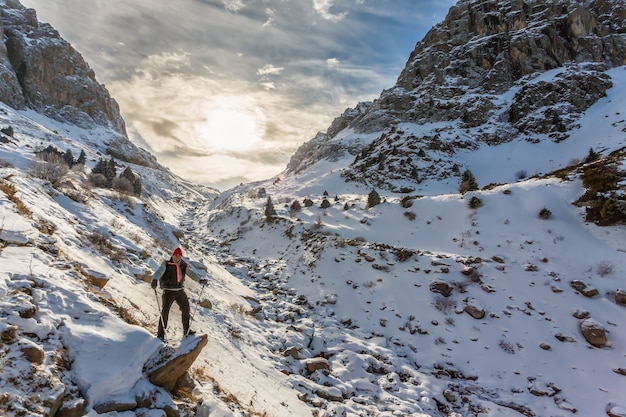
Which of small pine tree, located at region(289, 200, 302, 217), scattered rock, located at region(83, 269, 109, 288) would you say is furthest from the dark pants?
small pine tree, located at region(289, 200, 302, 217)

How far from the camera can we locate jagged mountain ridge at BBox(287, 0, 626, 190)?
44.1m

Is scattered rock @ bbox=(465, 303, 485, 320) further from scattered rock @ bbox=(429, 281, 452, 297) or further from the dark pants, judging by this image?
the dark pants

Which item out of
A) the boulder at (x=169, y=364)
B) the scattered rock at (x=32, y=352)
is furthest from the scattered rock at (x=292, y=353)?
the scattered rock at (x=32, y=352)

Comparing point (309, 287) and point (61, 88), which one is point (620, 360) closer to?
point (309, 287)

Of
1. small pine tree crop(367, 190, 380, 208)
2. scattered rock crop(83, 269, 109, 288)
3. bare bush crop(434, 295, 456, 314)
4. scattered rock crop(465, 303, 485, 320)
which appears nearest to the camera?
scattered rock crop(83, 269, 109, 288)

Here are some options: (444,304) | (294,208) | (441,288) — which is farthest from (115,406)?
(294,208)

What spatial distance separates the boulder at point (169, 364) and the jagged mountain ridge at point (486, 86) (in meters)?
35.4

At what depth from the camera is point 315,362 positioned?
11.0 metres

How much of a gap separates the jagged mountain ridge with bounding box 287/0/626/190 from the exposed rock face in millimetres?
97032

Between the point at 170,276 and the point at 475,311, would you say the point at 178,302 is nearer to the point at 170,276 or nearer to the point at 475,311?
the point at 170,276

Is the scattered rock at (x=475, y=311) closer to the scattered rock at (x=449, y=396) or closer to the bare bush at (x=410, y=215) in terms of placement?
the scattered rock at (x=449, y=396)

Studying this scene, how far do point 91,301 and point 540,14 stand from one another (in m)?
83.1

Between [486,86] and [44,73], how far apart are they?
135301 mm

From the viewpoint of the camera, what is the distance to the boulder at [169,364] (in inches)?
215
